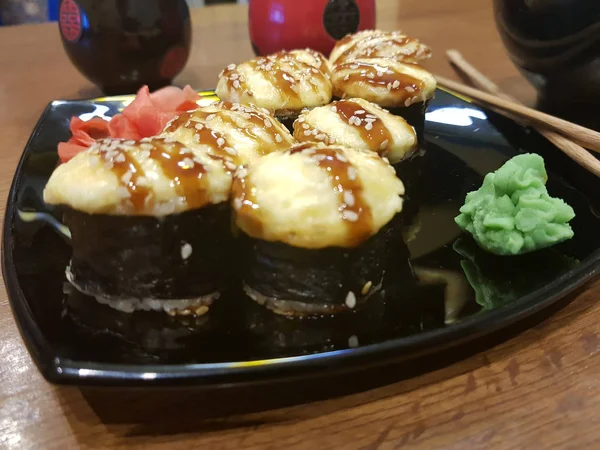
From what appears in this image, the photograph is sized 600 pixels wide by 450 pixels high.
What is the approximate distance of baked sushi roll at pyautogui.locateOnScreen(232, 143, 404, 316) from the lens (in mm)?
1218

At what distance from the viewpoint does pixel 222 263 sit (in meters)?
1.37

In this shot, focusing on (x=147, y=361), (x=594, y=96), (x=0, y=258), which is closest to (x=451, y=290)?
(x=147, y=361)

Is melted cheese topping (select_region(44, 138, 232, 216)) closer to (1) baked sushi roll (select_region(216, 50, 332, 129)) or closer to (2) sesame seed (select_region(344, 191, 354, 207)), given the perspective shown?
(2) sesame seed (select_region(344, 191, 354, 207))

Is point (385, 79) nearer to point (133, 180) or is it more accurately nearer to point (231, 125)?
point (231, 125)

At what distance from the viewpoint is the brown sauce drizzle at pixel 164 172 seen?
3.94ft

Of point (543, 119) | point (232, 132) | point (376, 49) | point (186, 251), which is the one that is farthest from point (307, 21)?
point (186, 251)

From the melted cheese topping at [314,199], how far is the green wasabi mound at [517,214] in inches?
11.4

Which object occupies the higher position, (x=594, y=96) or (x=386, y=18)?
(x=594, y=96)

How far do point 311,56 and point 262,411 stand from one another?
5.49 ft

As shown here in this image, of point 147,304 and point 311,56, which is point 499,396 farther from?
point 311,56

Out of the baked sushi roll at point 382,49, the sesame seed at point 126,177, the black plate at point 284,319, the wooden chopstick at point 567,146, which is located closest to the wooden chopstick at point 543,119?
the wooden chopstick at point 567,146

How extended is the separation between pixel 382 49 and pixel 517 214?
1.16 m

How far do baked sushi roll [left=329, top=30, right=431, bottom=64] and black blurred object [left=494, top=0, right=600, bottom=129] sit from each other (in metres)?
0.37

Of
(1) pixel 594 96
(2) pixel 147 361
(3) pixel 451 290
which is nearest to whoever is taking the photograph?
(2) pixel 147 361
